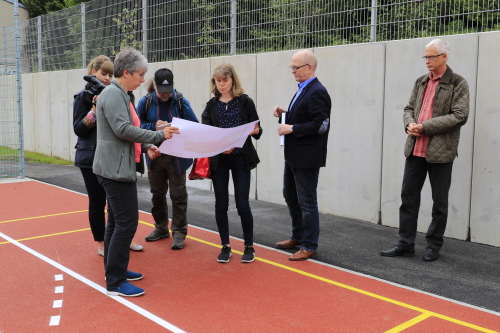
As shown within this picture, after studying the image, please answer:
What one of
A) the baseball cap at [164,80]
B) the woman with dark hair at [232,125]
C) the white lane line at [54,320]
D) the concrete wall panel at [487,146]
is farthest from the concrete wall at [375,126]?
the white lane line at [54,320]

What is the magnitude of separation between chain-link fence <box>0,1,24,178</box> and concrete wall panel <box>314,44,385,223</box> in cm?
708

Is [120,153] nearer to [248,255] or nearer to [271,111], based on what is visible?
[248,255]

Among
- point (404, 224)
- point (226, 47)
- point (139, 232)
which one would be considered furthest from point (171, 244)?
point (226, 47)

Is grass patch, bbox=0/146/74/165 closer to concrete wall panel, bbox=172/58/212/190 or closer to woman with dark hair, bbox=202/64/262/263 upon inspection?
concrete wall panel, bbox=172/58/212/190

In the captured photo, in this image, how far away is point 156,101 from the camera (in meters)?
6.00

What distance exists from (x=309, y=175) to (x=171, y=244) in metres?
1.94

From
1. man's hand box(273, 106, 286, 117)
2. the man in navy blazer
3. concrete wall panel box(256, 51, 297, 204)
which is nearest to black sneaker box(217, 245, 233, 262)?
the man in navy blazer

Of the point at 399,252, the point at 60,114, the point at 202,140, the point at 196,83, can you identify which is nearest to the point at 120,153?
the point at 202,140

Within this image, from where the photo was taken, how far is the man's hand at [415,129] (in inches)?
216

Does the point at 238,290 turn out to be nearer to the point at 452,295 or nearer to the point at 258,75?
the point at 452,295

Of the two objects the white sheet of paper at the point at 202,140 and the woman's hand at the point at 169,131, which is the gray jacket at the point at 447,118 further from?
the woman's hand at the point at 169,131

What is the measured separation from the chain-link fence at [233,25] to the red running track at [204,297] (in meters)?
3.49

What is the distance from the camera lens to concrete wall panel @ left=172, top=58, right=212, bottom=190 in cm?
1019

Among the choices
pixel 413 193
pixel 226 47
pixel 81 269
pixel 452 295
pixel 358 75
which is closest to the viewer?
pixel 452 295
